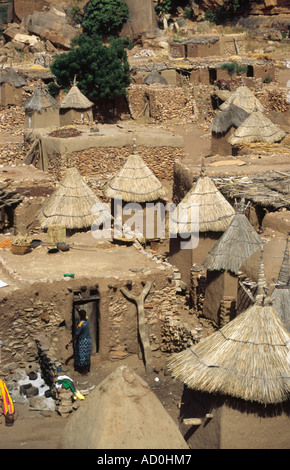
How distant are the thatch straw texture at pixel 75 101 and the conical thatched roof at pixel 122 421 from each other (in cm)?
2362

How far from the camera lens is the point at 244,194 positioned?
21641mm

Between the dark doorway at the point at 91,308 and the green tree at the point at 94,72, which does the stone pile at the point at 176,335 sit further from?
the green tree at the point at 94,72

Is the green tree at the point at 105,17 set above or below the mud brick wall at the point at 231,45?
above

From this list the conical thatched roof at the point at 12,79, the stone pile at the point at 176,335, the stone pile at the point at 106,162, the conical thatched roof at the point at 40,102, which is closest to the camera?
the stone pile at the point at 176,335

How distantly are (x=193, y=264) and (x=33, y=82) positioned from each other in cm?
2375

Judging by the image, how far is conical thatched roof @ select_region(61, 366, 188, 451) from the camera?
10609 millimetres

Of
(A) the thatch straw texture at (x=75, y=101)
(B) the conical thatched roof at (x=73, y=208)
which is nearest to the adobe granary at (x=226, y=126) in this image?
(A) the thatch straw texture at (x=75, y=101)

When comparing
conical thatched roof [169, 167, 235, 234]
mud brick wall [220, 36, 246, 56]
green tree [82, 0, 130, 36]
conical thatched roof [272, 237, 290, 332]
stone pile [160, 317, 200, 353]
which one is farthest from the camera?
green tree [82, 0, 130, 36]

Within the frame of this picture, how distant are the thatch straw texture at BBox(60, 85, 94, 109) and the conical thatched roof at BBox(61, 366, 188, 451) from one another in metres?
23.6

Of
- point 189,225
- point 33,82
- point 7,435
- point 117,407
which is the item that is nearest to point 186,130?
point 33,82

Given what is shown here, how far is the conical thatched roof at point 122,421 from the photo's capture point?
1061 cm

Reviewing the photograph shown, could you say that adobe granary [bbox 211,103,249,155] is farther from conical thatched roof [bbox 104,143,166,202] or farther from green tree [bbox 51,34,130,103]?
green tree [bbox 51,34,130,103]

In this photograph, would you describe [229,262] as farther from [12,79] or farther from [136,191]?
[12,79]

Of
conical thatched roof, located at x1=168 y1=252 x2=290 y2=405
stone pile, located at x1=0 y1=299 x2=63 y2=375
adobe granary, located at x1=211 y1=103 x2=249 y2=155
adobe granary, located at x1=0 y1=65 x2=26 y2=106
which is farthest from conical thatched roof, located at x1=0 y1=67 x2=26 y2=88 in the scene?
conical thatched roof, located at x1=168 y1=252 x2=290 y2=405
